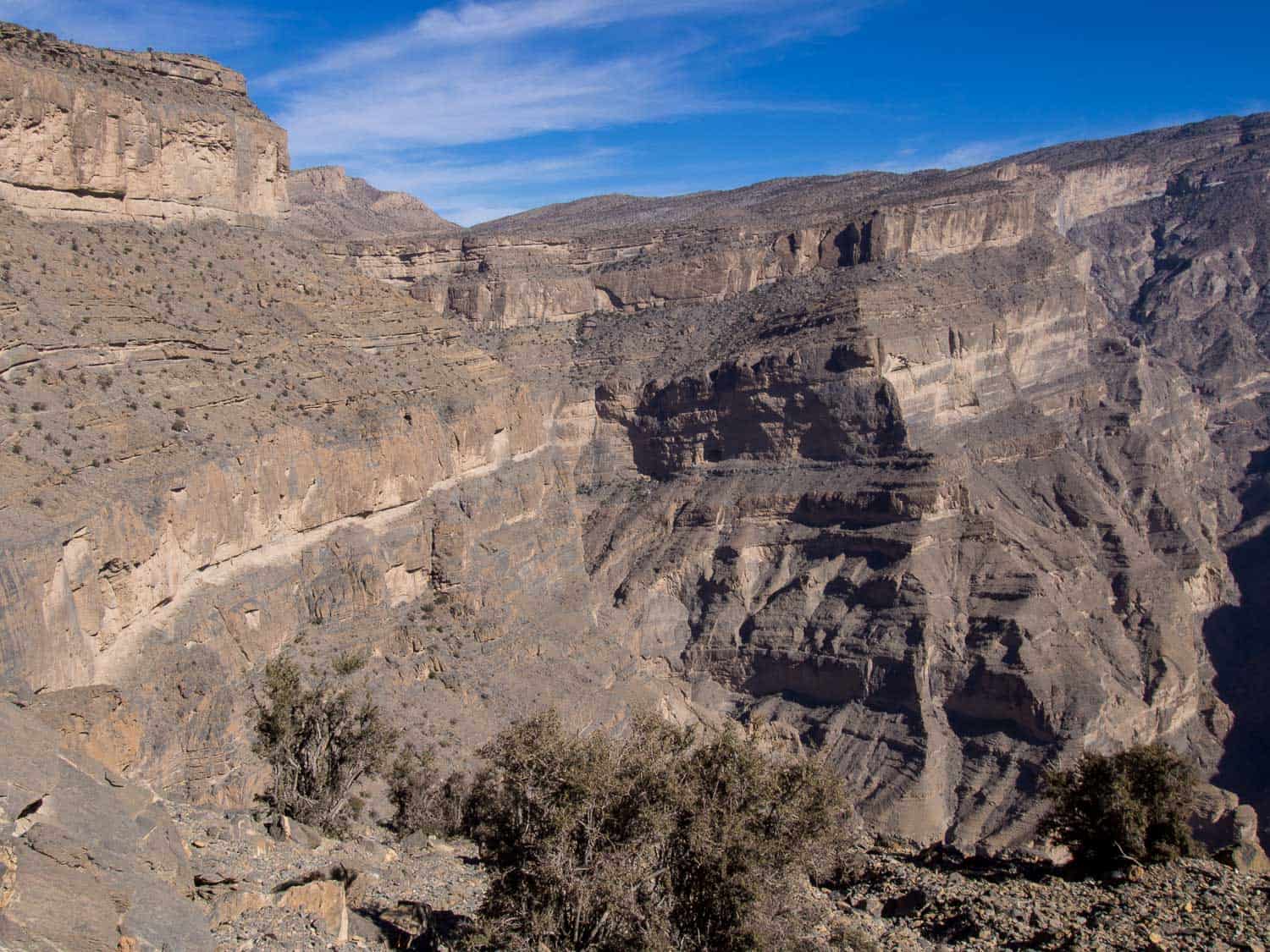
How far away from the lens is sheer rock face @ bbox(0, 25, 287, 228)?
38.9 m

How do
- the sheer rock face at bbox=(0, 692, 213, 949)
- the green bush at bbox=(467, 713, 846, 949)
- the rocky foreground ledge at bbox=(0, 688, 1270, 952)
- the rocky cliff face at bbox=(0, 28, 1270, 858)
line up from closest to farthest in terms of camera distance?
1. the sheer rock face at bbox=(0, 692, 213, 949)
2. the rocky foreground ledge at bbox=(0, 688, 1270, 952)
3. the green bush at bbox=(467, 713, 846, 949)
4. the rocky cliff face at bbox=(0, 28, 1270, 858)

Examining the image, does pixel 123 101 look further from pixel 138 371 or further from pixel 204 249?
pixel 138 371

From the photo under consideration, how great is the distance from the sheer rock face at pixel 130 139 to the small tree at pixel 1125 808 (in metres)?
40.9

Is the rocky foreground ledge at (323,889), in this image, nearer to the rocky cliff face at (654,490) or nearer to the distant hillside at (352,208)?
the rocky cliff face at (654,490)

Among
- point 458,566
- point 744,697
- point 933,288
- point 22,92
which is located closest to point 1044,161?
point 933,288

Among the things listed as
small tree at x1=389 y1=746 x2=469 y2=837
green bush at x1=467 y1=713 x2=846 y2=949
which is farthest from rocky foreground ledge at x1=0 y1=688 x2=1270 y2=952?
green bush at x1=467 y1=713 x2=846 y2=949

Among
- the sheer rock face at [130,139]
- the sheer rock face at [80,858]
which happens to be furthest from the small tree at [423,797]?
the sheer rock face at [130,139]

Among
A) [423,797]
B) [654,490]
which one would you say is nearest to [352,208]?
[654,490]

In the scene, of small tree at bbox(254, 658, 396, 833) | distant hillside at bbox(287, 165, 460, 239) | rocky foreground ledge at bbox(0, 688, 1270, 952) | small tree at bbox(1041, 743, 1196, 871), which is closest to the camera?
rocky foreground ledge at bbox(0, 688, 1270, 952)

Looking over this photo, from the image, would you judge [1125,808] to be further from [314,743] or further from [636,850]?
[314,743]

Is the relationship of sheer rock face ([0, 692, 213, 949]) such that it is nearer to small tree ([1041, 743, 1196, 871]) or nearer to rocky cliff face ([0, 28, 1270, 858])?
rocky cliff face ([0, 28, 1270, 858])

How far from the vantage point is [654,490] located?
73375 millimetres

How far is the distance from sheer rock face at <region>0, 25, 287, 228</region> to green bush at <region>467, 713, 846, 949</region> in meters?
31.8

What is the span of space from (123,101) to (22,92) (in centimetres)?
447
